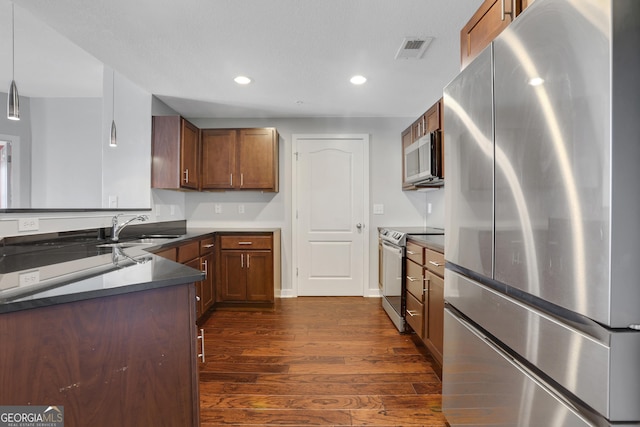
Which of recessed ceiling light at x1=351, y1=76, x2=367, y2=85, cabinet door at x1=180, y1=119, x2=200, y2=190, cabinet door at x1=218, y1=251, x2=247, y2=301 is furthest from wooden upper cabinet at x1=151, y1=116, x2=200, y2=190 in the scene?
recessed ceiling light at x1=351, y1=76, x2=367, y2=85

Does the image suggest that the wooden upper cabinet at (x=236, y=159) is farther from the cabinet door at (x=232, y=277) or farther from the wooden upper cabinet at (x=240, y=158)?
the cabinet door at (x=232, y=277)

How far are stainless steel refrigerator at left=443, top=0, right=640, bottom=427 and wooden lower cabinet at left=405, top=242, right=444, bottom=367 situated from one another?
0.77 metres

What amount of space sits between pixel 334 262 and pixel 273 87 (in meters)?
2.19

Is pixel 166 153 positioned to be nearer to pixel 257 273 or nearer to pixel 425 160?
pixel 257 273

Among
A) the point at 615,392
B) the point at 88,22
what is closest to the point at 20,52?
the point at 88,22

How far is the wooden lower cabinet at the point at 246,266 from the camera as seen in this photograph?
3496 millimetres

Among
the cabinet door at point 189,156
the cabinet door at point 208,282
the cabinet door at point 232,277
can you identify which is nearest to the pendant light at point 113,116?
the cabinet door at point 189,156

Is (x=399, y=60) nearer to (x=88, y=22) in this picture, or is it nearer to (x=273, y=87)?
(x=273, y=87)

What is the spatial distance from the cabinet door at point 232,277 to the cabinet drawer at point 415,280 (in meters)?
1.78

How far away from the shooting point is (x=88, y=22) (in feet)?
6.53

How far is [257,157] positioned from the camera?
12.3 feet

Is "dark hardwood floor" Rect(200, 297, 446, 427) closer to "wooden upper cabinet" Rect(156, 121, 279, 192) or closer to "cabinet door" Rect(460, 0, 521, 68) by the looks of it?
"wooden upper cabinet" Rect(156, 121, 279, 192)

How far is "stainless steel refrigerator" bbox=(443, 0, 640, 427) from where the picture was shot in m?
0.71

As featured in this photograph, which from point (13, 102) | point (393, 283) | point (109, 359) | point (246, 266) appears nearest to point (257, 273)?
point (246, 266)
